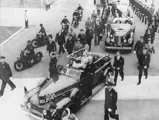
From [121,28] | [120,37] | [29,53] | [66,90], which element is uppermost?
[121,28]

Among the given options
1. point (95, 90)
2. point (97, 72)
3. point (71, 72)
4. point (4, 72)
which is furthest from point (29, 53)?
point (95, 90)

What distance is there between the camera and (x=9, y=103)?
8984 mm

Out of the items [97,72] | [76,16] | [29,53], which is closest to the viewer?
[97,72]

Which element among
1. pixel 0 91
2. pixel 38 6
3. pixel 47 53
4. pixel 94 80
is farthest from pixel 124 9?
pixel 0 91

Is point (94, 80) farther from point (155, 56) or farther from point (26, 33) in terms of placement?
point (26, 33)

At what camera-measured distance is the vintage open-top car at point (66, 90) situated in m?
7.84

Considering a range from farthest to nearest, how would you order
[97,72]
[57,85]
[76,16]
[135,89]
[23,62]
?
[76,16] → [23,62] → [135,89] → [97,72] → [57,85]

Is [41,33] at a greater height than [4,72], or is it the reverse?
[41,33]

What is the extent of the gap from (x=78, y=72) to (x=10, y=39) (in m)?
9.14

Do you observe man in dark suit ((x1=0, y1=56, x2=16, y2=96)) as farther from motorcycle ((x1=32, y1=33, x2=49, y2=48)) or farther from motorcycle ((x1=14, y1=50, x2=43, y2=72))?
motorcycle ((x1=32, y1=33, x2=49, y2=48))

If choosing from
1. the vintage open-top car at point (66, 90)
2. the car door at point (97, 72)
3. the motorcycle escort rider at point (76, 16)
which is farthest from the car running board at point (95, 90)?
the motorcycle escort rider at point (76, 16)

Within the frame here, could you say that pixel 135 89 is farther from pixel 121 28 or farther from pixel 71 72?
pixel 121 28

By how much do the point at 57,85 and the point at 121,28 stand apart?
838cm

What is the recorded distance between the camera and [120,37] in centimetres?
1471
